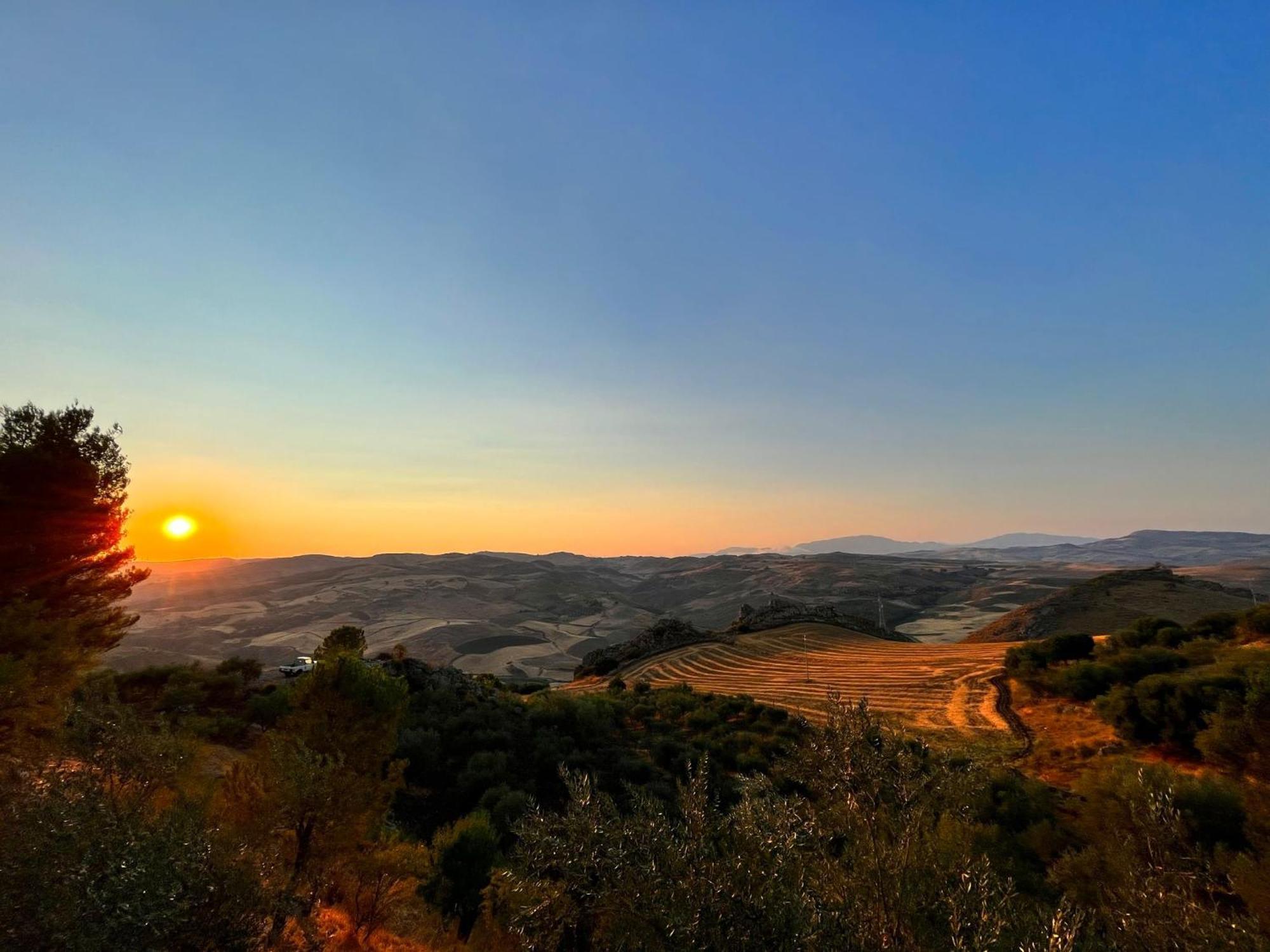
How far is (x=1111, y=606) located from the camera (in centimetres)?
4675

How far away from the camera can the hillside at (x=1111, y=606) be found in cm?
4362

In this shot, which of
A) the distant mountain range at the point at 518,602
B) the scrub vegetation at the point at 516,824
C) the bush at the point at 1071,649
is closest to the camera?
the scrub vegetation at the point at 516,824

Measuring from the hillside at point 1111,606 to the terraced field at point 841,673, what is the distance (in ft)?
33.0

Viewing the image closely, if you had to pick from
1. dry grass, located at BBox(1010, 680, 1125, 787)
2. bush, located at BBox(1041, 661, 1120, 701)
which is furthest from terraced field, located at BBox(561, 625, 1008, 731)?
bush, located at BBox(1041, 661, 1120, 701)

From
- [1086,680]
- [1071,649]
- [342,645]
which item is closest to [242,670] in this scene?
[342,645]

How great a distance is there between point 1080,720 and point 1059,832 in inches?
468

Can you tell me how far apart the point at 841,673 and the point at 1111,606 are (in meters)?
30.8

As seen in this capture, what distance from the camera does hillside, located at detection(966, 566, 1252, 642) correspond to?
43.6m

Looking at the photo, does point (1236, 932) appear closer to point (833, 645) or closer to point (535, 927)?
point (535, 927)

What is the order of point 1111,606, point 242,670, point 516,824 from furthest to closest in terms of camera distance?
Result: point 1111,606 < point 242,670 < point 516,824

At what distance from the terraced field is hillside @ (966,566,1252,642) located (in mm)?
10054

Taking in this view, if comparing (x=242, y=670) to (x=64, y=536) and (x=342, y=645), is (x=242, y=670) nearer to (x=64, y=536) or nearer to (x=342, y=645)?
(x=64, y=536)

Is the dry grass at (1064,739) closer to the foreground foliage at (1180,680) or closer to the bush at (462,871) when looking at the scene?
the foreground foliage at (1180,680)

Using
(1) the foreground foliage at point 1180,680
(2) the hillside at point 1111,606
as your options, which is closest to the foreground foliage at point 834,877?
(1) the foreground foliage at point 1180,680
